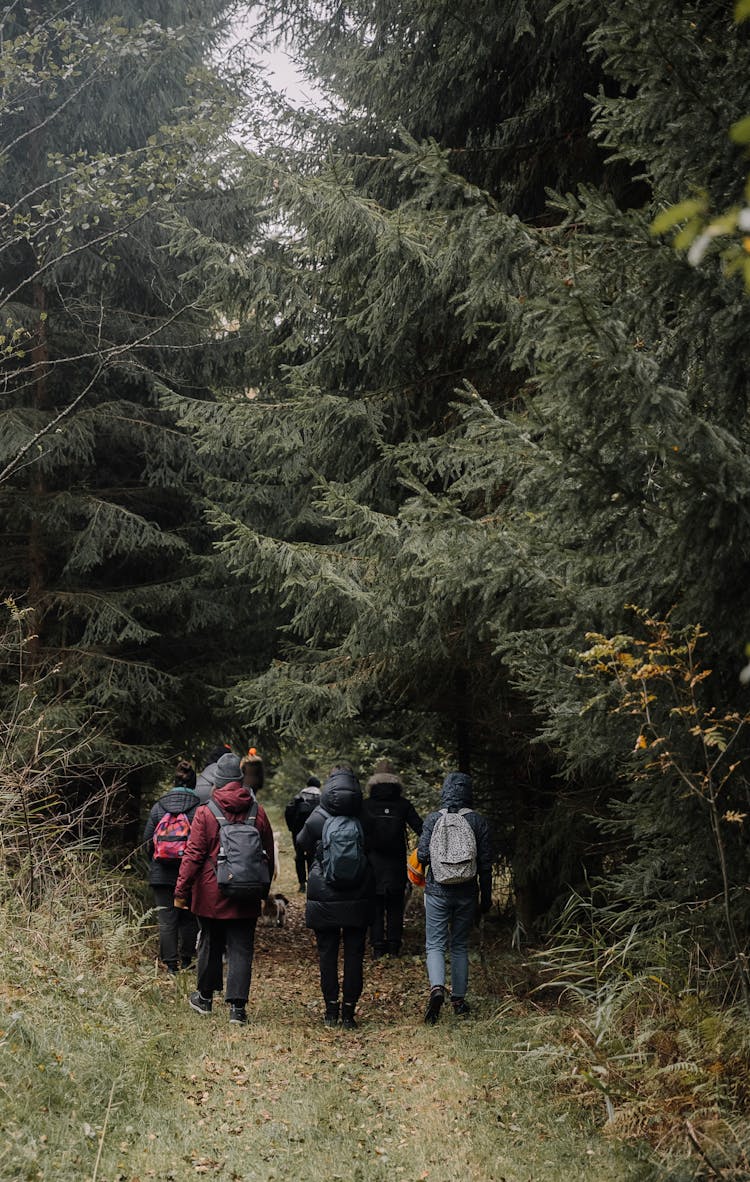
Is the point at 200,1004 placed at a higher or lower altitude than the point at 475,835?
lower

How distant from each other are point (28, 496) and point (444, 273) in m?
7.27

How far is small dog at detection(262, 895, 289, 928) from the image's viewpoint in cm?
1367

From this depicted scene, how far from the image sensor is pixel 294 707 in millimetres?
10328

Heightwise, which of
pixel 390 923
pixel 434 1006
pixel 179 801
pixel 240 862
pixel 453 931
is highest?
pixel 240 862

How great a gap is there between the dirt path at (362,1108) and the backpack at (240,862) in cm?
97

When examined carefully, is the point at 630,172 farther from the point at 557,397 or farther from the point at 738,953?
the point at 738,953

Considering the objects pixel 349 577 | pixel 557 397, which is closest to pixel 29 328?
pixel 349 577

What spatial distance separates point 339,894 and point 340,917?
173 millimetres

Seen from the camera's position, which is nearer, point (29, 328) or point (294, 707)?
point (294, 707)

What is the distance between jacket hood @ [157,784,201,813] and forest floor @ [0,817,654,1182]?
1761mm

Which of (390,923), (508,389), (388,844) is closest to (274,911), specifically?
(390,923)

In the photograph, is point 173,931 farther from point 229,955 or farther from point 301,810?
point 301,810

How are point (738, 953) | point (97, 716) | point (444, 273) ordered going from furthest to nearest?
point (97, 716), point (444, 273), point (738, 953)

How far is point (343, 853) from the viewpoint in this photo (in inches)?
299
